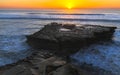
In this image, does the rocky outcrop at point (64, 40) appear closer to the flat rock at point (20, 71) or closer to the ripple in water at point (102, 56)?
the ripple in water at point (102, 56)

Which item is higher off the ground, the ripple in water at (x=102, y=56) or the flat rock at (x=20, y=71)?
the flat rock at (x=20, y=71)

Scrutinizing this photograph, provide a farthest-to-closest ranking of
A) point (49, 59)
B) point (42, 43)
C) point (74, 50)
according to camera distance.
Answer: point (42, 43), point (74, 50), point (49, 59)

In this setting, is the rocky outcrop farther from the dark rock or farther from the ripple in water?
the dark rock

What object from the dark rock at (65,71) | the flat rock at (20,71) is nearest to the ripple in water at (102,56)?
the dark rock at (65,71)

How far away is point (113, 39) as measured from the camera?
14930mm

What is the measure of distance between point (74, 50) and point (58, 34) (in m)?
1.88

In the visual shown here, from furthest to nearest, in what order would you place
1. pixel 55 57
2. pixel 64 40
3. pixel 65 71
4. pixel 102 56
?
pixel 64 40, pixel 102 56, pixel 55 57, pixel 65 71

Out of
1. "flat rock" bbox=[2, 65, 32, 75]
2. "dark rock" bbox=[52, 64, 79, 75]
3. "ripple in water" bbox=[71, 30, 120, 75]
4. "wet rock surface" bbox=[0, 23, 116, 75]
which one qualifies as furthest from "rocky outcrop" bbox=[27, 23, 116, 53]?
"flat rock" bbox=[2, 65, 32, 75]

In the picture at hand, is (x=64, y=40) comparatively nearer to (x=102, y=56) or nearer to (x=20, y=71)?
(x=102, y=56)

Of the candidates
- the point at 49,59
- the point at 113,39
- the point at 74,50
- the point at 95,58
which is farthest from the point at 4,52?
the point at 113,39

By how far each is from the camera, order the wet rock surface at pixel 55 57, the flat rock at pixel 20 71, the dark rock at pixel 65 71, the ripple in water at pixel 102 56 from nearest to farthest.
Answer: the dark rock at pixel 65 71 < the flat rock at pixel 20 71 < the wet rock surface at pixel 55 57 < the ripple in water at pixel 102 56

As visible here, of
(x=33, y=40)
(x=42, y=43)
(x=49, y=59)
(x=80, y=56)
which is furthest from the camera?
(x=33, y=40)

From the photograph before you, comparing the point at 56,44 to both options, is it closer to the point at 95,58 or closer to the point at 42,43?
the point at 42,43

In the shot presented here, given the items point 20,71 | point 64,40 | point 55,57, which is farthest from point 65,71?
point 64,40
